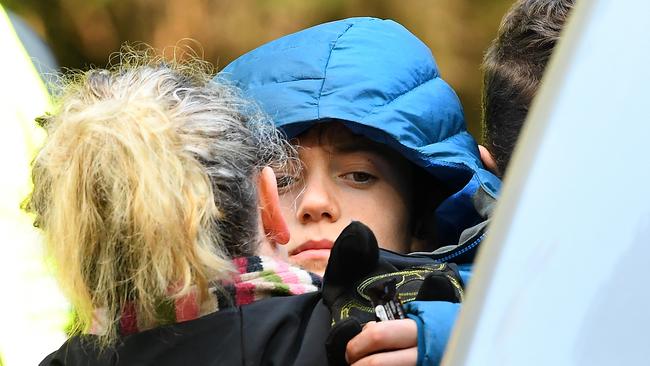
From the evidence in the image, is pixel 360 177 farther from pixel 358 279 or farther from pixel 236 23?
pixel 236 23

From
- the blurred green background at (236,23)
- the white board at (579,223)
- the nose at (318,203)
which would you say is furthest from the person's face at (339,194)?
the blurred green background at (236,23)

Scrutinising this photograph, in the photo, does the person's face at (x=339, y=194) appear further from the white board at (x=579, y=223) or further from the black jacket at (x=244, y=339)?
the white board at (x=579, y=223)

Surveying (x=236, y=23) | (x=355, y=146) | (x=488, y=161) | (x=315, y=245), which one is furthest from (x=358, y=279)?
(x=236, y=23)

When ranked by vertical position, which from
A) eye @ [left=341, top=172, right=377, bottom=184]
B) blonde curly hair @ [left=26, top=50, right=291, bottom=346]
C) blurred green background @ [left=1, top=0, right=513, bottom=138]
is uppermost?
blonde curly hair @ [left=26, top=50, right=291, bottom=346]

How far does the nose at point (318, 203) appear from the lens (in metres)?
1.67

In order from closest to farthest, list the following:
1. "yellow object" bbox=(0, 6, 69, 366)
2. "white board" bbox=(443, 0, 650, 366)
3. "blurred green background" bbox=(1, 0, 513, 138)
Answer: "white board" bbox=(443, 0, 650, 366), "yellow object" bbox=(0, 6, 69, 366), "blurred green background" bbox=(1, 0, 513, 138)

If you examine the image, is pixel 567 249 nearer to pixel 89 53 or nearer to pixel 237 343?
pixel 237 343

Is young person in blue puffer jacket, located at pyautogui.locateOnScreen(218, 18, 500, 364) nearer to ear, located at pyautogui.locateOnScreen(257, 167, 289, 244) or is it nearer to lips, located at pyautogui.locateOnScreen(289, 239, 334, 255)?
lips, located at pyautogui.locateOnScreen(289, 239, 334, 255)

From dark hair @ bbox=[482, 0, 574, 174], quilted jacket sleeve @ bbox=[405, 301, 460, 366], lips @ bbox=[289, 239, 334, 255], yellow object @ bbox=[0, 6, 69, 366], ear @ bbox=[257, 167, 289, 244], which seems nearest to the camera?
quilted jacket sleeve @ bbox=[405, 301, 460, 366]

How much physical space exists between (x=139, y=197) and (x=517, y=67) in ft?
2.83

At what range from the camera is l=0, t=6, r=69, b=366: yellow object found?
6.71 ft

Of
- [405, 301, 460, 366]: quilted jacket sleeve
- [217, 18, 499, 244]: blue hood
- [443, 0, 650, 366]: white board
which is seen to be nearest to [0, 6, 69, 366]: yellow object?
[217, 18, 499, 244]: blue hood

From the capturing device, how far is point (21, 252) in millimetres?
2154

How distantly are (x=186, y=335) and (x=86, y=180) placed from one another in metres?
0.20
